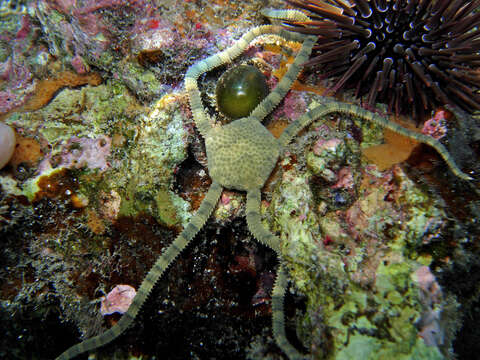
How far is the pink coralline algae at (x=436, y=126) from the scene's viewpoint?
8.02ft

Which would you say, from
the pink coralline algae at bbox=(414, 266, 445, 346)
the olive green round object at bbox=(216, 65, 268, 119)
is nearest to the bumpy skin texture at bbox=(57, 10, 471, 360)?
the olive green round object at bbox=(216, 65, 268, 119)

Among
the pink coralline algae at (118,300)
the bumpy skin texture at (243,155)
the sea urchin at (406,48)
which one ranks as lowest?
the pink coralline algae at (118,300)

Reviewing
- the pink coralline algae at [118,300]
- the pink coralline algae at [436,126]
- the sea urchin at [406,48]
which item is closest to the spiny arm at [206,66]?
the sea urchin at [406,48]

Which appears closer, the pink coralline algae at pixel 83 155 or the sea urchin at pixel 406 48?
the sea urchin at pixel 406 48

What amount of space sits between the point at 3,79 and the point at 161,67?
2405mm

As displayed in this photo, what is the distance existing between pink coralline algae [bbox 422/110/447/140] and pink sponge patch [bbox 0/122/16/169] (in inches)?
168

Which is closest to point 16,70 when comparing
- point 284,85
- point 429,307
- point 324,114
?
point 284,85

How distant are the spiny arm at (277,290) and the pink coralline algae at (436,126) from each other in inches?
69.3

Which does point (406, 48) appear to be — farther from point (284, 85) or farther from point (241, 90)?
point (241, 90)

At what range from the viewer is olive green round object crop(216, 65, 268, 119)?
2795 mm

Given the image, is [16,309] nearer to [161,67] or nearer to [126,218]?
[126,218]

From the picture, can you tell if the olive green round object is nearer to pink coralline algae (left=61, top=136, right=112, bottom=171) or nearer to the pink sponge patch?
pink coralline algae (left=61, top=136, right=112, bottom=171)

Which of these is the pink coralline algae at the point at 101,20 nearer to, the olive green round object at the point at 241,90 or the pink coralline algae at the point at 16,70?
the pink coralline algae at the point at 16,70

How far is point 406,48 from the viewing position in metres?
2.57
